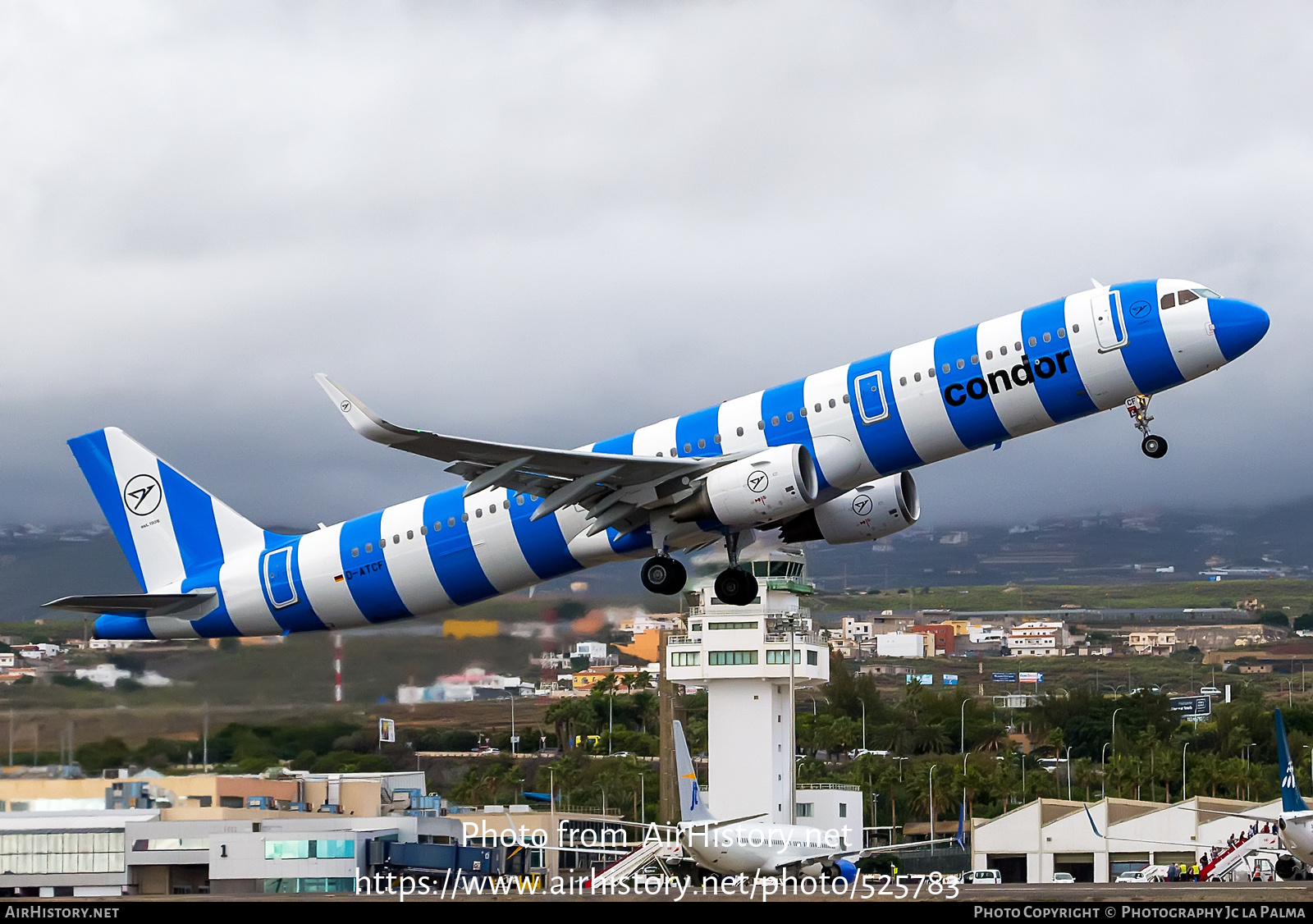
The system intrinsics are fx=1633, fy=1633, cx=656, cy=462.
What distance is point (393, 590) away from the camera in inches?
1451

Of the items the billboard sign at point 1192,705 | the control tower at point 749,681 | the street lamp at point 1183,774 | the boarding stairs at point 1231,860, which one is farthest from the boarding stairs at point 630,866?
the billboard sign at point 1192,705

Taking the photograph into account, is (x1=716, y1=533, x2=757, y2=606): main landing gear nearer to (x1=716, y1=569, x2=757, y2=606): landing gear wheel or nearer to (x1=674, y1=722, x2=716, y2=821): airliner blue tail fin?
(x1=716, y1=569, x2=757, y2=606): landing gear wheel

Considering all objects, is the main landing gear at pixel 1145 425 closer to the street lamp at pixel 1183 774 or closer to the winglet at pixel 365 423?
the winglet at pixel 365 423

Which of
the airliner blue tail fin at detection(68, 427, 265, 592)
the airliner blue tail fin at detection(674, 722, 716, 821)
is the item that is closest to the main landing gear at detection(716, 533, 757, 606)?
the airliner blue tail fin at detection(68, 427, 265, 592)

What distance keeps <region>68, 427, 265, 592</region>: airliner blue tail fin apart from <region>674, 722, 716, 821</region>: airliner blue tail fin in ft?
106

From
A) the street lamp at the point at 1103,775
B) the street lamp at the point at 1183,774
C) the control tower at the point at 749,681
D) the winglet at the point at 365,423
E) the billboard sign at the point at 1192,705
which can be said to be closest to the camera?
the winglet at the point at 365,423

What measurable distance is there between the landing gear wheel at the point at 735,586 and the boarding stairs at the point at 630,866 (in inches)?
565

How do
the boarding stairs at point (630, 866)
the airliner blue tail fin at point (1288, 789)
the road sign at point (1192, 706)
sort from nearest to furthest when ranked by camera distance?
the boarding stairs at point (630, 866), the airliner blue tail fin at point (1288, 789), the road sign at point (1192, 706)

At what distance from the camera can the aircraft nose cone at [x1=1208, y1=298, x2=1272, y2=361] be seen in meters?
31.4

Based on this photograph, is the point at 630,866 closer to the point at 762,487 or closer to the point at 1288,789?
the point at 1288,789

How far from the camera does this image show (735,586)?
34.0 meters

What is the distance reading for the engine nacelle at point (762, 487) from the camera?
32156mm
